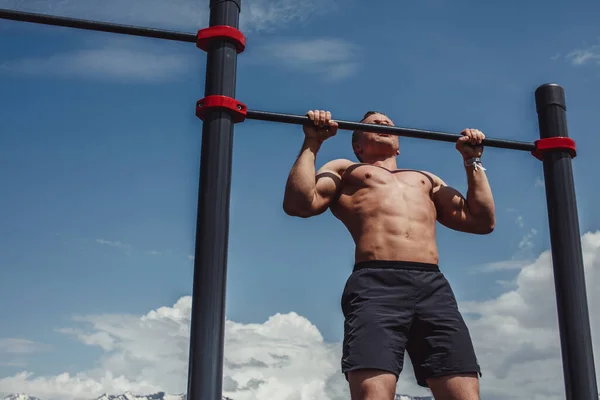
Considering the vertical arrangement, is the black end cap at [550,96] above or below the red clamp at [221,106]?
above

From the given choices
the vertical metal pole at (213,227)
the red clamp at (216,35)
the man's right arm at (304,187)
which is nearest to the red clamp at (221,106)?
the vertical metal pole at (213,227)

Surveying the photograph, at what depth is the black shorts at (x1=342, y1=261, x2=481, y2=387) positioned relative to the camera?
3307 mm

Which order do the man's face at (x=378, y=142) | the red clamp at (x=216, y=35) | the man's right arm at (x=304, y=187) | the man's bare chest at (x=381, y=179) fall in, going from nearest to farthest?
1. the red clamp at (x=216, y=35)
2. the man's right arm at (x=304, y=187)
3. the man's bare chest at (x=381, y=179)
4. the man's face at (x=378, y=142)

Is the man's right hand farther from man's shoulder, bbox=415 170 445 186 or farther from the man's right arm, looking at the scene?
man's shoulder, bbox=415 170 445 186

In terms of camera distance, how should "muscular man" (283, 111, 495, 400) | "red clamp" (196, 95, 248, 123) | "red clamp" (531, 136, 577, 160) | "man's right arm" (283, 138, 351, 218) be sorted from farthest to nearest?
"red clamp" (531, 136, 577, 160) < "man's right arm" (283, 138, 351, 218) < "muscular man" (283, 111, 495, 400) < "red clamp" (196, 95, 248, 123)

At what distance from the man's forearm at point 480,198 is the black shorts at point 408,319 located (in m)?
0.48

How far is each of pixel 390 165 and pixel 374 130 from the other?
0.67 metres

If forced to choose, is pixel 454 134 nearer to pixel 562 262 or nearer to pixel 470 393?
pixel 562 262

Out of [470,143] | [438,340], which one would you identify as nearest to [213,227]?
[438,340]

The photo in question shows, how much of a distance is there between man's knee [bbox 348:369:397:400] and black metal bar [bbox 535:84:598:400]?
2.91 feet

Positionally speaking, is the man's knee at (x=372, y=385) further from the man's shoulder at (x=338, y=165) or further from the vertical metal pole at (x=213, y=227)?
the man's shoulder at (x=338, y=165)

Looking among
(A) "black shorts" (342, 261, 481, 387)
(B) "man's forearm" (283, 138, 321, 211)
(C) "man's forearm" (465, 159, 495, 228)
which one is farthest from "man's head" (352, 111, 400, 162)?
(A) "black shorts" (342, 261, 481, 387)

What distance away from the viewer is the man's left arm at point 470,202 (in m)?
3.73

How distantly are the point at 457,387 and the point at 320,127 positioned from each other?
1.38 metres
